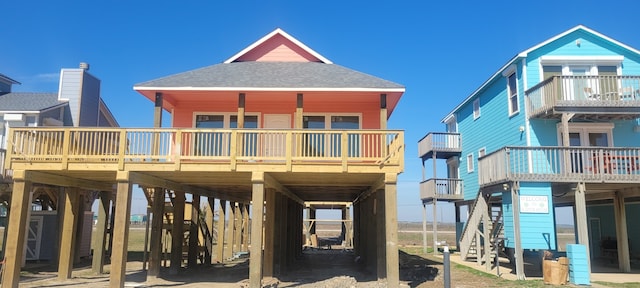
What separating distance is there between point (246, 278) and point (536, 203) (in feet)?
34.0

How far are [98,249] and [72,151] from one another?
531cm

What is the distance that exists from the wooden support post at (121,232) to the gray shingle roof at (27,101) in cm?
960

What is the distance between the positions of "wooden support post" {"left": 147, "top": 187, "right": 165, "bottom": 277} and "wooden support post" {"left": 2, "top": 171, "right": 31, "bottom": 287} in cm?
368

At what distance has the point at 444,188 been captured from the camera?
27.5 meters

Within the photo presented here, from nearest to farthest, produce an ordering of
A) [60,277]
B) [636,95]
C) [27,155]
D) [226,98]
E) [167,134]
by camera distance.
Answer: [27,155]
[167,134]
[60,277]
[226,98]
[636,95]

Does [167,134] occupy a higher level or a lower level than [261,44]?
lower

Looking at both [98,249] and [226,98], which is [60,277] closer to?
[98,249]

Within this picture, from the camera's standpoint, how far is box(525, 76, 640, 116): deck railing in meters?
17.3

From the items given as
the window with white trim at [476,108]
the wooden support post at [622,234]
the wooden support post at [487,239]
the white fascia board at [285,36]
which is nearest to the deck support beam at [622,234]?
the wooden support post at [622,234]

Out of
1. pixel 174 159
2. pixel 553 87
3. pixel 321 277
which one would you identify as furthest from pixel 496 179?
pixel 174 159

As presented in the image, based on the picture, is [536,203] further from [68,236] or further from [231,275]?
[68,236]

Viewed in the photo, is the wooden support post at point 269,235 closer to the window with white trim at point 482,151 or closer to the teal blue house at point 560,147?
the teal blue house at point 560,147

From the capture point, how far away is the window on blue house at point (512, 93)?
67.7ft

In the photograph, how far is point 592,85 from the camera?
18500 mm
